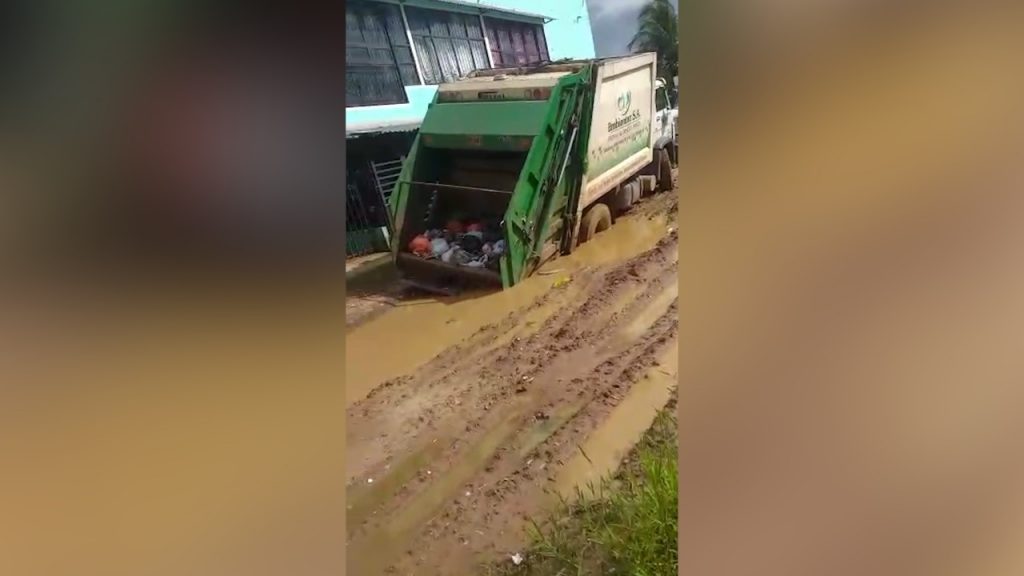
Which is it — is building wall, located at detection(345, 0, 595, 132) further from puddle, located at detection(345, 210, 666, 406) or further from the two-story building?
puddle, located at detection(345, 210, 666, 406)

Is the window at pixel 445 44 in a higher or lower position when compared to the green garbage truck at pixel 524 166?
higher

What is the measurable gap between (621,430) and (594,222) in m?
0.34

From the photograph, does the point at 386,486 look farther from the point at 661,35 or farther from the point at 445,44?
the point at 661,35

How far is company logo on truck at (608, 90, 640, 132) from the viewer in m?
1.27

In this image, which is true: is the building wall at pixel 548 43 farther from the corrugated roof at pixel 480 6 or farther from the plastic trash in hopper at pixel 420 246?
the plastic trash in hopper at pixel 420 246

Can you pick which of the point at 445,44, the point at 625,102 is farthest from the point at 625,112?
the point at 445,44

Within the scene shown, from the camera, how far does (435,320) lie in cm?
131

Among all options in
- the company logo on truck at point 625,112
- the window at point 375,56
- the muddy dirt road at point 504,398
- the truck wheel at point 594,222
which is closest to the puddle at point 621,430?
the muddy dirt road at point 504,398

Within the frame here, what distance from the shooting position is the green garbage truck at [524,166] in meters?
1.27
